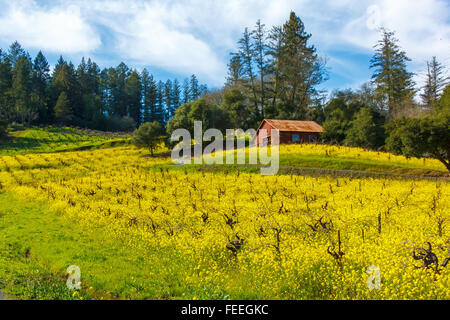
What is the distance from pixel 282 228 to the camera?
1098 cm

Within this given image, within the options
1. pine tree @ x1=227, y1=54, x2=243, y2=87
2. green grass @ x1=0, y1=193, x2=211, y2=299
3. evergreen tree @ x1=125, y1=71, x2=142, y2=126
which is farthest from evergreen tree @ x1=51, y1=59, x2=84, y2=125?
green grass @ x1=0, y1=193, x2=211, y2=299

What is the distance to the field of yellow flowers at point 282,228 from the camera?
7.12m

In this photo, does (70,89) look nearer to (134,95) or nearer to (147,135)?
(134,95)

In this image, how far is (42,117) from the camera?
73.9 m

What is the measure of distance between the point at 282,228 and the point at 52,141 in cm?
5597

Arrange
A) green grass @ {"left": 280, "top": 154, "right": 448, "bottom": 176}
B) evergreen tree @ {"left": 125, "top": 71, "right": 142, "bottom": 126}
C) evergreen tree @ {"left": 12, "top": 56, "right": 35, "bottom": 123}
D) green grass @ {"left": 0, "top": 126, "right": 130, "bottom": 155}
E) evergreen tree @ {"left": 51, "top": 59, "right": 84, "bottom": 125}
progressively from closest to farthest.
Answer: green grass @ {"left": 280, "top": 154, "right": 448, "bottom": 176}
green grass @ {"left": 0, "top": 126, "right": 130, "bottom": 155}
evergreen tree @ {"left": 12, "top": 56, "right": 35, "bottom": 123}
evergreen tree @ {"left": 51, "top": 59, "right": 84, "bottom": 125}
evergreen tree @ {"left": 125, "top": 71, "right": 142, "bottom": 126}

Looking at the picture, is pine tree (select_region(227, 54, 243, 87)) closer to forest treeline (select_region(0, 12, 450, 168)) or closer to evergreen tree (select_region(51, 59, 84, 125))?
forest treeline (select_region(0, 12, 450, 168))

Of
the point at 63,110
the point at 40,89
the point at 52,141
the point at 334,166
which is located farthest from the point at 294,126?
the point at 40,89

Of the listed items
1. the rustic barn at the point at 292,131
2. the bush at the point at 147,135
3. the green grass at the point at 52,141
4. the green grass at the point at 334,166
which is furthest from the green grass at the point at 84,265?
the green grass at the point at 52,141

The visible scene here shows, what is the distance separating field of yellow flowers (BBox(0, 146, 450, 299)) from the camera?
7.12 m

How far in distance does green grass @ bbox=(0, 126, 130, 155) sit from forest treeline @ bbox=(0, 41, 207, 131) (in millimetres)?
10129

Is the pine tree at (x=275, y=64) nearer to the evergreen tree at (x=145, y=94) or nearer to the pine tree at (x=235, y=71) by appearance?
the pine tree at (x=235, y=71)

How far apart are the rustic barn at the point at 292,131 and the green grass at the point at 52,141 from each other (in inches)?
1101

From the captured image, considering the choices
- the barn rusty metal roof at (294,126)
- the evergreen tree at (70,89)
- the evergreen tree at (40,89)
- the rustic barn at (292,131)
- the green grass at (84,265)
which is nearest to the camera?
the green grass at (84,265)
